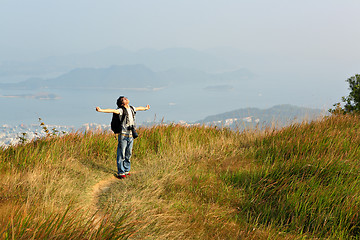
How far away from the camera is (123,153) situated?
24.9 feet

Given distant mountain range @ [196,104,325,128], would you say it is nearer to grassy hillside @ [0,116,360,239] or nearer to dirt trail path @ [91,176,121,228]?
grassy hillside @ [0,116,360,239]

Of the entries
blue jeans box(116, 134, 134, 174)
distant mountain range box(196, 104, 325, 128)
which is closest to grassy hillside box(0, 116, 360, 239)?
blue jeans box(116, 134, 134, 174)

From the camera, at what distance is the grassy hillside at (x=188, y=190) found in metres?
4.48

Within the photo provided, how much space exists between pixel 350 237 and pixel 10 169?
6710 mm

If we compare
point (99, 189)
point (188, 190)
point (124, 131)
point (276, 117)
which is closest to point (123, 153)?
point (124, 131)

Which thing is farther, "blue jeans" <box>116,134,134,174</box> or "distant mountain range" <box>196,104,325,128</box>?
"distant mountain range" <box>196,104,325,128</box>

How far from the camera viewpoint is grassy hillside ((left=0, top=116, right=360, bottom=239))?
448 centimetres

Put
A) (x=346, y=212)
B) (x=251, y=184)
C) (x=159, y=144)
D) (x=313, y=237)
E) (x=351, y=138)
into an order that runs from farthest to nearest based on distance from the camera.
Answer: (x=159, y=144) < (x=351, y=138) < (x=251, y=184) < (x=346, y=212) < (x=313, y=237)

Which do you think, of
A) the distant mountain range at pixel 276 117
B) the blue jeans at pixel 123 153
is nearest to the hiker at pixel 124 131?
the blue jeans at pixel 123 153

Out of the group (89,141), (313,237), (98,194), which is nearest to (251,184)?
(313,237)

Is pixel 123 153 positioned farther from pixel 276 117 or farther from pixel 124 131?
pixel 276 117

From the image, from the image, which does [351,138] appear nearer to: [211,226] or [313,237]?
[313,237]

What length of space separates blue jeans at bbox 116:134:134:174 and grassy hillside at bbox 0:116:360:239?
345 mm

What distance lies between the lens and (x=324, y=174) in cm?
653
